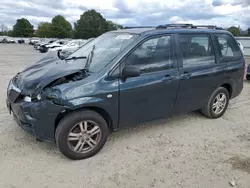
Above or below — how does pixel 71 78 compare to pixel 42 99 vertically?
above

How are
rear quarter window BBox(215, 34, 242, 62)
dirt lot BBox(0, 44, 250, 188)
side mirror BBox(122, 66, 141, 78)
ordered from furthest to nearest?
rear quarter window BBox(215, 34, 242, 62) → side mirror BBox(122, 66, 141, 78) → dirt lot BBox(0, 44, 250, 188)

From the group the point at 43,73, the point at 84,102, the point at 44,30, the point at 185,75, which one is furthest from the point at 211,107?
the point at 44,30

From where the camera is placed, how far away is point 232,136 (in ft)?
13.0

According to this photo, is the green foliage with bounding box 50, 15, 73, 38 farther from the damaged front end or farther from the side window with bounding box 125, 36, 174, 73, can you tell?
the damaged front end

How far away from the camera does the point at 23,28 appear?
8419cm

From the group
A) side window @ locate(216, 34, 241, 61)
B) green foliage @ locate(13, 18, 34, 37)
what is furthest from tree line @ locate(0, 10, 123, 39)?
side window @ locate(216, 34, 241, 61)

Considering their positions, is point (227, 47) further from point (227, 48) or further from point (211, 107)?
point (211, 107)

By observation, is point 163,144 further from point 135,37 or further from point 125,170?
point 135,37

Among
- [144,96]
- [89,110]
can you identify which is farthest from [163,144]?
[89,110]

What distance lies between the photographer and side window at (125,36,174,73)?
3383 mm

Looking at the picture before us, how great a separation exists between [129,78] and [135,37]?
2.16 feet

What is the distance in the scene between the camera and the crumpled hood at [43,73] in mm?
2998

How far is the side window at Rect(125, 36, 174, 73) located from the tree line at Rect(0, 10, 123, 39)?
221 ft

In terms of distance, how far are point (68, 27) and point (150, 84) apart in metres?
82.9
